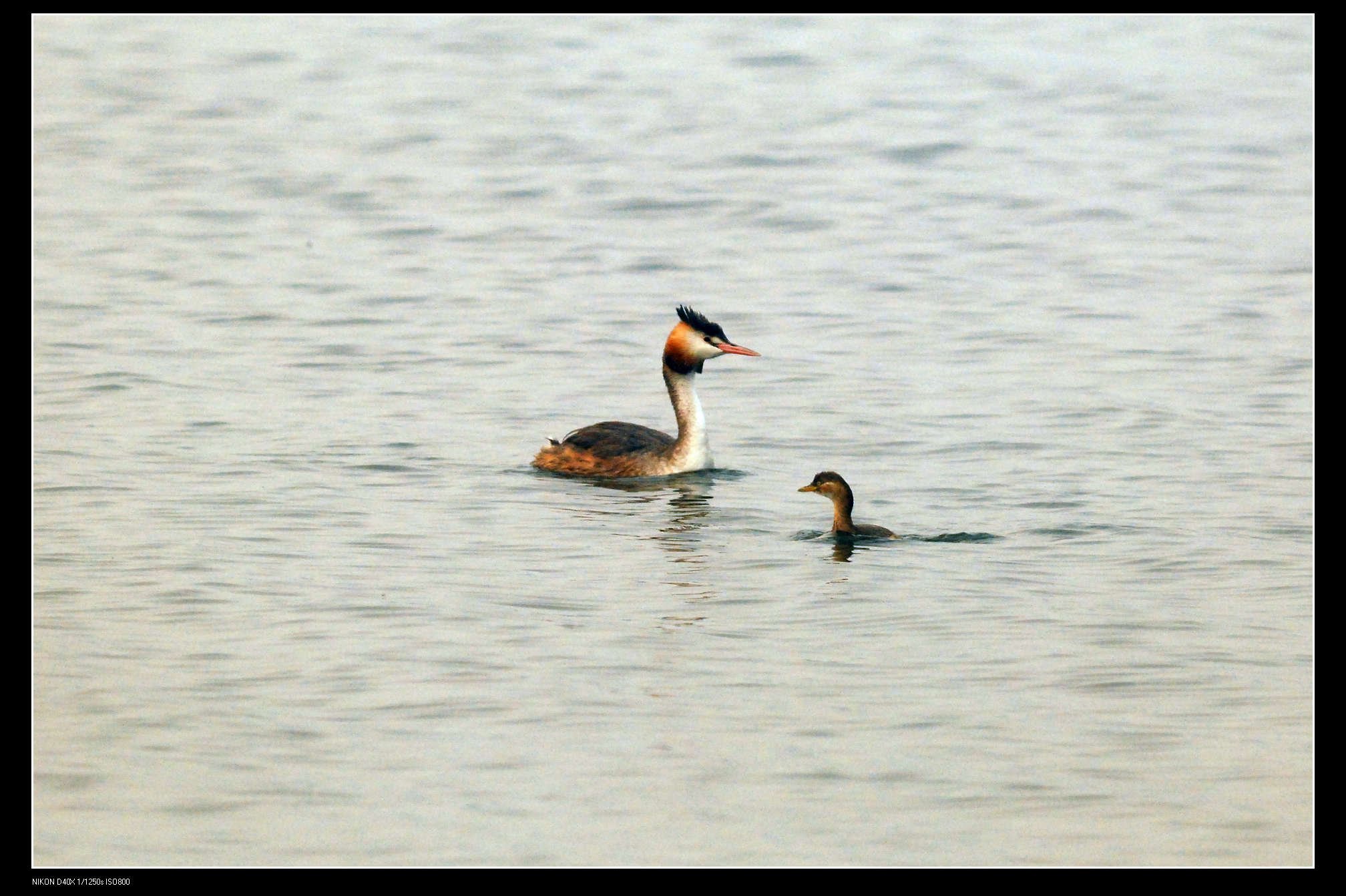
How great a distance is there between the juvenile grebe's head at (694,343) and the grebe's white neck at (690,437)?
274 mm

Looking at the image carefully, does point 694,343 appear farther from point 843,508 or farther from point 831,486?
point 843,508

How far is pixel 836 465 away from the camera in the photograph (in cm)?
1512

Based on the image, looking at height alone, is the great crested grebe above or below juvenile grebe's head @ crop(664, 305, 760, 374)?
below

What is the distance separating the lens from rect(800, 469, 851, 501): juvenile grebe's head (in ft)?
42.5

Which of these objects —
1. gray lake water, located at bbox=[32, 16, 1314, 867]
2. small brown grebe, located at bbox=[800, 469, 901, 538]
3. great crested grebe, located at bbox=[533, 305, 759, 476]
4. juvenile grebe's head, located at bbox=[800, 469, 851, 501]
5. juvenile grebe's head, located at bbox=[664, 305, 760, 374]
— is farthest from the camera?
juvenile grebe's head, located at bbox=[664, 305, 760, 374]

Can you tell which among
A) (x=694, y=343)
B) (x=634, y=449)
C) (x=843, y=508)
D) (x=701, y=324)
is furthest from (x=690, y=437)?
(x=843, y=508)

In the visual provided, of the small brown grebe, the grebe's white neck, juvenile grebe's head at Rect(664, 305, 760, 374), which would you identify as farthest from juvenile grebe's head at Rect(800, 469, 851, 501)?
juvenile grebe's head at Rect(664, 305, 760, 374)

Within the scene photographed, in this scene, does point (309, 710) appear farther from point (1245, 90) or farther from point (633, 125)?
point (1245, 90)

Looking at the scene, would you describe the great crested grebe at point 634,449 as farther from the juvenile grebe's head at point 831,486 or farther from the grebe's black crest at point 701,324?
the juvenile grebe's head at point 831,486

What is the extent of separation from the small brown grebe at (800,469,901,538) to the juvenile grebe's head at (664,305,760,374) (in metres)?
2.85

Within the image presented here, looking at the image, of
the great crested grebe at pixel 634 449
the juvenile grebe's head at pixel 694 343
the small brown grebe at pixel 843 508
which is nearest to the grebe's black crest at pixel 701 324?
the juvenile grebe's head at pixel 694 343

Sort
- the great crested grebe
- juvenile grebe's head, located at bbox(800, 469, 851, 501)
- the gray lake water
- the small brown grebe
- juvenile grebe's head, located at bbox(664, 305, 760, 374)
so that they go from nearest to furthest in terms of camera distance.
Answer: the gray lake water → the small brown grebe → juvenile grebe's head, located at bbox(800, 469, 851, 501) → the great crested grebe → juvenile grebe's head, located at bbox(664, 305, 760, 374)

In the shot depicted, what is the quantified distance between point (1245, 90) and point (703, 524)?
22.2 m

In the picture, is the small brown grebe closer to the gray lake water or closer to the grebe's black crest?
the gray lake water
